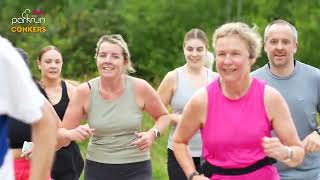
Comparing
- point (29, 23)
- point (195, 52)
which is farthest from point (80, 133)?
point (29, 23)

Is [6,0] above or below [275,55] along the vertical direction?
above

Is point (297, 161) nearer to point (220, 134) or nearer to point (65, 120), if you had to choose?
point (220, 134)

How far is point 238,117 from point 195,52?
2.82 m

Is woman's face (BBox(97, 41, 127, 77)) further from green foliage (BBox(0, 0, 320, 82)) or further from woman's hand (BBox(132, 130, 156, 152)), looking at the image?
green foliage (BBox(0, 0, 320, 82))

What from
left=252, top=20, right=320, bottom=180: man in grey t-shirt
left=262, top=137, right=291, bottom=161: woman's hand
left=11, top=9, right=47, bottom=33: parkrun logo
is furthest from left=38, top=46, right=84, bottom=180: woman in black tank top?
left=11, top=9, right=47, bottom=33: parkrun logo

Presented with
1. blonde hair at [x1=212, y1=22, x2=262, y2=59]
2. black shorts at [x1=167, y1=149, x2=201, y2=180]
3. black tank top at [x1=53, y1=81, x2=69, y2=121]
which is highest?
blonde hair at [x1=212, y1=22, x2=262, y2=59]

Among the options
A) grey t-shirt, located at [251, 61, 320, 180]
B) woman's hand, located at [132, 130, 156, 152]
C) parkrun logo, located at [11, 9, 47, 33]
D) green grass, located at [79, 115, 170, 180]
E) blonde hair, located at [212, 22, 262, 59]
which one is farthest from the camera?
parkrun logo, located at [11, 9, 47, 33]

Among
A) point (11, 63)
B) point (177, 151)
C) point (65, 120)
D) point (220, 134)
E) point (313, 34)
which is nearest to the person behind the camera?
point (11, 63)

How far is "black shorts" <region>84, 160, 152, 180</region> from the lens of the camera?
205 inches

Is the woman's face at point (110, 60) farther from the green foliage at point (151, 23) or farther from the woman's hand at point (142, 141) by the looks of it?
the green foliage at point (151, 23)

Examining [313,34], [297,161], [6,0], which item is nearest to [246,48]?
[297,161]

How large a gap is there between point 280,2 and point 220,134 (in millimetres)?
24557

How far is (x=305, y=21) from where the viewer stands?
25484 mm

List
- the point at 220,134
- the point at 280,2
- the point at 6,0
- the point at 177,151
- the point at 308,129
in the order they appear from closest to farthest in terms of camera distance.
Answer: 1. the point at 220,134
2. the point at 177,151
3. the point at 308,129
4. the point at 280,2
5. the point at 6,0
